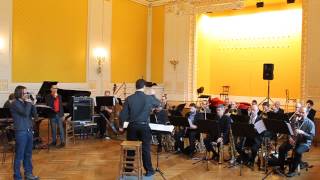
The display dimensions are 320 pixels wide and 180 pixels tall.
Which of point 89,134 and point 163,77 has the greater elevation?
point 163,77

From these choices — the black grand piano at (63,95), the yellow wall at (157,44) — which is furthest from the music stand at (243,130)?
the yellow wall at (157,44)

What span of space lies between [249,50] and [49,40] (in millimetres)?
10443

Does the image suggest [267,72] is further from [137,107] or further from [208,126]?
[137,107]

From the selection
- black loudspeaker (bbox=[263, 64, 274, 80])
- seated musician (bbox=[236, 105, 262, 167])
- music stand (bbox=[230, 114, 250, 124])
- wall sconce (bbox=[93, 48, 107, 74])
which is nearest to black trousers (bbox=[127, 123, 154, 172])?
seated musician (bbox=[236, 105, 262, 167])

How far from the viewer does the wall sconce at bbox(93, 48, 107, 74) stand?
15.1 meters

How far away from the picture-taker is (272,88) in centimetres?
1820

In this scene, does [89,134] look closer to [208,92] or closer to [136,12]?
[136,12]

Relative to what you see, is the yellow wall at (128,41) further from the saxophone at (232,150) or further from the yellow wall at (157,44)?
the saxophone at (232,150)

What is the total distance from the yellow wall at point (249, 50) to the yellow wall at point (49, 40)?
20.5 ft

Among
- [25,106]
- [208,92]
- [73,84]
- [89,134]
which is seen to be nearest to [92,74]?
[73,84]

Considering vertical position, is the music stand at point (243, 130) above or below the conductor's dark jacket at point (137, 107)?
below

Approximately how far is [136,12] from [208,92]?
5932 mm

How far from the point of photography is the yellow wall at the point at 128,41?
16.1 metres

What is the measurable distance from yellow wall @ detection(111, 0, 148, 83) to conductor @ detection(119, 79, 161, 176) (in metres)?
9.87
